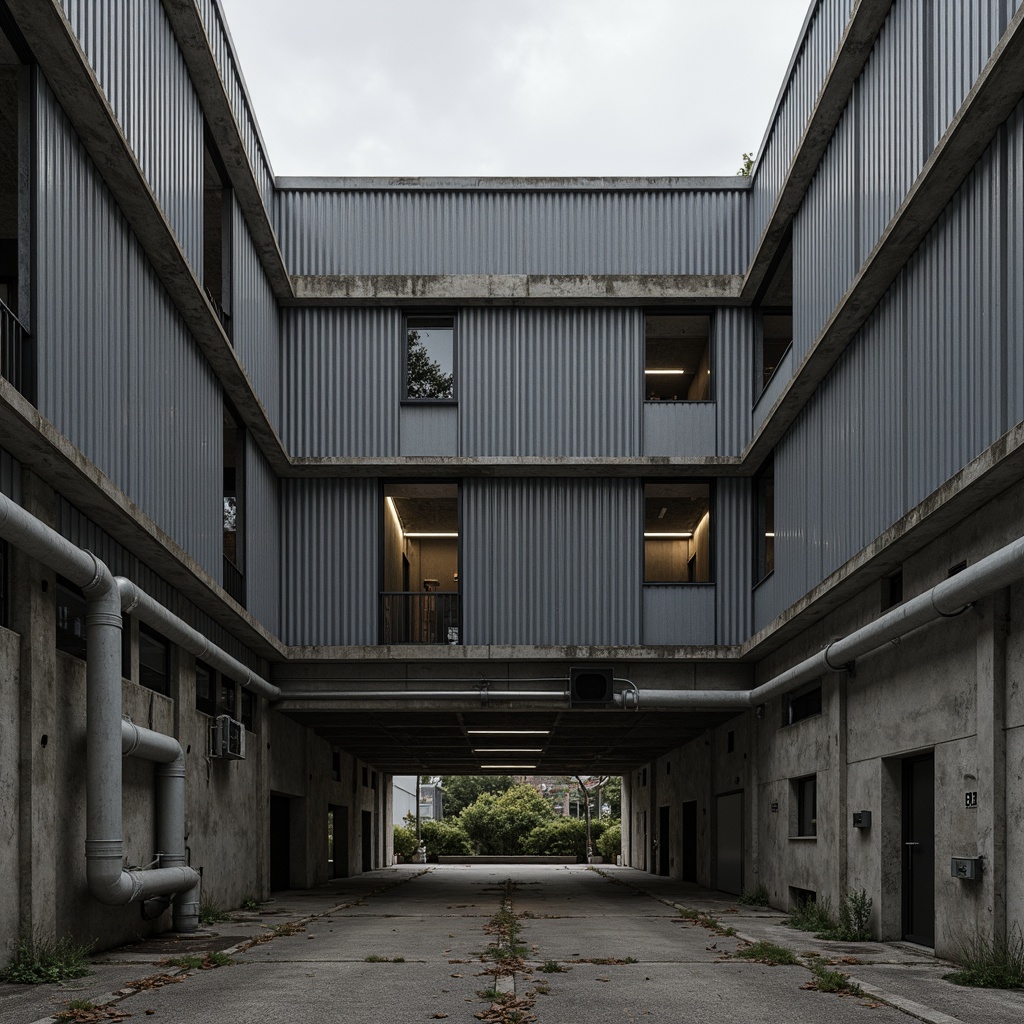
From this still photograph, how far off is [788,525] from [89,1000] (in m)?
11.9

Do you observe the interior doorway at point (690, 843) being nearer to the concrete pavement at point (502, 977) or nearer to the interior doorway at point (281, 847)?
the interior doorway at point (281, 847)

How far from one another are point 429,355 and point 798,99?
7.55 meters

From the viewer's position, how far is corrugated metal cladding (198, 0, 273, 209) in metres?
15.2

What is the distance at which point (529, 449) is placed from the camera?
20.9 meters

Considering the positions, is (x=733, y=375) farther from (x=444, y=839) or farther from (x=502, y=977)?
(x=444, y=839)

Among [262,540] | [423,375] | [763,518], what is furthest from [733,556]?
[262,540]

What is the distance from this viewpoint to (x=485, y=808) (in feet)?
194

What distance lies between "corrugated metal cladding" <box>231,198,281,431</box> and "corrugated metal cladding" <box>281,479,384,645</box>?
1495 mm

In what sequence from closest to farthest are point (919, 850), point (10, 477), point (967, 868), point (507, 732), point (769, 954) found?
point (10, 477) → point (967, 868) → point (769, 954) → point (919, 850) → point (507, 732)

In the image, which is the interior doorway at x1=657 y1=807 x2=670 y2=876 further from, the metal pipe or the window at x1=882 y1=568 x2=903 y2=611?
the window at x1=882 y1=568 x2=903 y2=611

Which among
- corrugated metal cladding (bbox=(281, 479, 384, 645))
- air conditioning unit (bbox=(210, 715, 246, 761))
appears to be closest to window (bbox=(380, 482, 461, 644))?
corrugated metal cladding (bbox=(281, 479, 384, 645))

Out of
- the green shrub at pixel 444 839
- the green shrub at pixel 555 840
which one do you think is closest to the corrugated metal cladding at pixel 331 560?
the green shrub at pixel 444 839

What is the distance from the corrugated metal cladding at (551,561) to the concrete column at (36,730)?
10.2 m

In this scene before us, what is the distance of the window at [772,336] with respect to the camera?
21094 millimetres
